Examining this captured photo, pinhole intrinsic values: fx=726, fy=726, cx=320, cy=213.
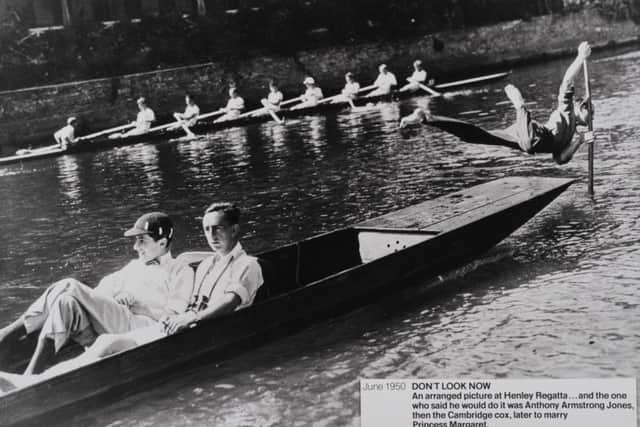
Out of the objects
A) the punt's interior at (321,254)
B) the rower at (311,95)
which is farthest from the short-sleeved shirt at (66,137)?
the punt's interior at (321,254)

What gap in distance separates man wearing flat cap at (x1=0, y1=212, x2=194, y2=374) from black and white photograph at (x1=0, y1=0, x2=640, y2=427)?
0.6 inches

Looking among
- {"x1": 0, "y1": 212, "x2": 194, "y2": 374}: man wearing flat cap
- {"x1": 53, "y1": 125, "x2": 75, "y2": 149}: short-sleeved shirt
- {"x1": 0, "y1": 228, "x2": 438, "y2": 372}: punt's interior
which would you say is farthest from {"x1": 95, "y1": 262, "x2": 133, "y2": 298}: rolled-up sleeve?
{"x1": 53, "y1": 125, "x2": 75, "y2": 149}: short-sleeved shirt

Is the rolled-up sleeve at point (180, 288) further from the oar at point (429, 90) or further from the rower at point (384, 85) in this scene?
the oar at point (429, 90)

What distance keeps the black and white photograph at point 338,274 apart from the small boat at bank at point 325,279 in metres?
0.02

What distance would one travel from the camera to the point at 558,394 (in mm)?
4418

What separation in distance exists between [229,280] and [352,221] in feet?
13.2

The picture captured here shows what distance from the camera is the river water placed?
4.96 m

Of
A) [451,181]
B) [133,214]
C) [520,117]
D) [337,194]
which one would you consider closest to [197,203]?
[133,214]

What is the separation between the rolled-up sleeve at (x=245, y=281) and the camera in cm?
521

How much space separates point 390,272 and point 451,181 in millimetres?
4561

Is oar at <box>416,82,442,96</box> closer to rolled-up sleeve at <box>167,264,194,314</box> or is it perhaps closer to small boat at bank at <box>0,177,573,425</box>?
small boat at bank at <box>0,177,573,425</box>

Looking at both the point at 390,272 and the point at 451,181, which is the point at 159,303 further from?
the point at 451,181
